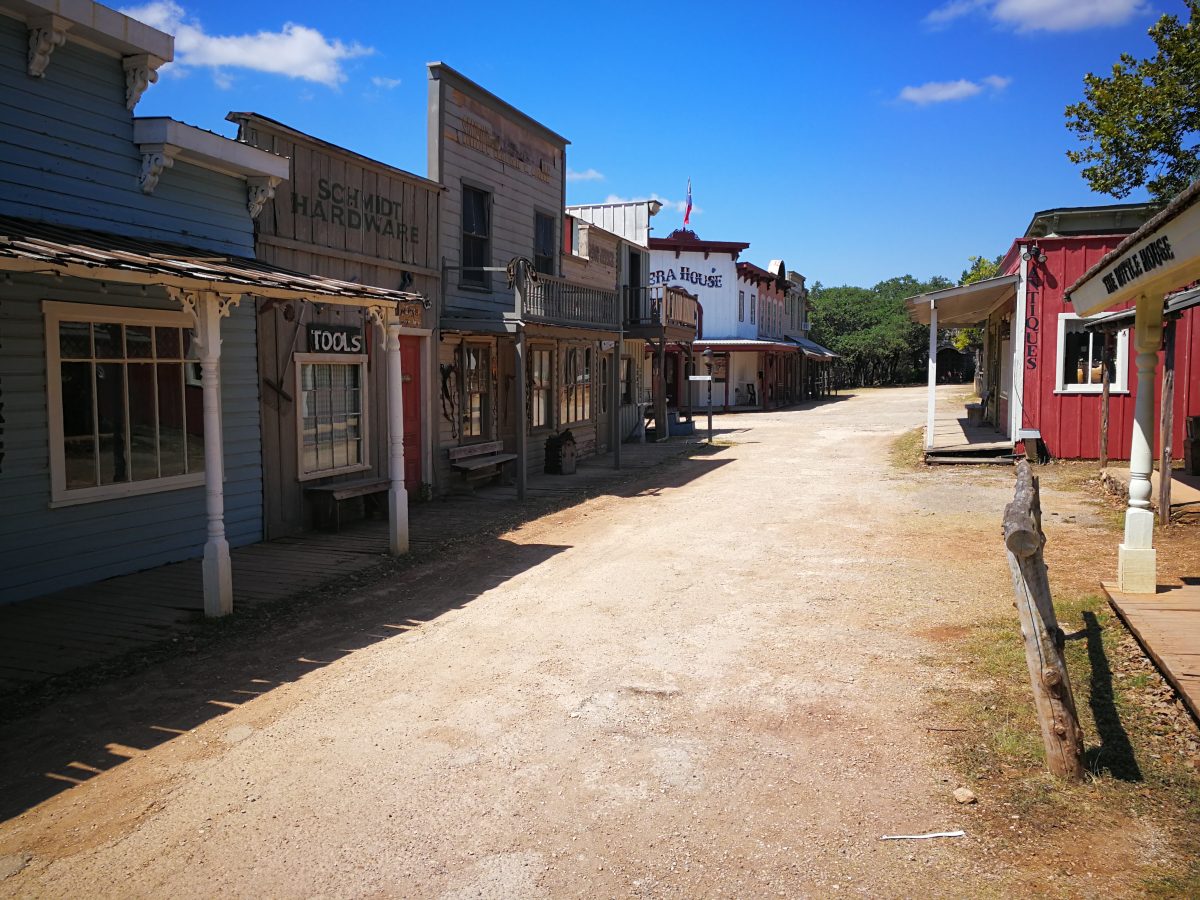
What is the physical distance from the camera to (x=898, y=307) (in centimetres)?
6862

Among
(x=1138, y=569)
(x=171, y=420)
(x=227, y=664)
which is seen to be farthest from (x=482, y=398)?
(x=1138, y=569)

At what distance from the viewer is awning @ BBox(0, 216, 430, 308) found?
543 centimetres

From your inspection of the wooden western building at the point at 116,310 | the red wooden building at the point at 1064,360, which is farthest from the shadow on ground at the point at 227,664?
the red wooden building at the point at 1064,360

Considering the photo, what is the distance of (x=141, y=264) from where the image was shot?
612 centimetres

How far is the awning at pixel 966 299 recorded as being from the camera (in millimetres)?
16234

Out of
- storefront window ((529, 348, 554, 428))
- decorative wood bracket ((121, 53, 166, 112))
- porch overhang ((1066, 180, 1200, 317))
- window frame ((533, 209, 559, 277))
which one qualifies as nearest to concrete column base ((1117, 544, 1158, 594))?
porch overhang ((1066, 180, 1200, 317))

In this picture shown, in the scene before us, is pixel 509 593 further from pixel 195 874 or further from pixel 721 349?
pixel 721 349

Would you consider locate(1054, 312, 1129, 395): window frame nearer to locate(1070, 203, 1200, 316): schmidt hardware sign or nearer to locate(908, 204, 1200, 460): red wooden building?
locate(908, 204, 1200, 460): red wooden building

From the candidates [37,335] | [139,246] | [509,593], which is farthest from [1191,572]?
[37,335]

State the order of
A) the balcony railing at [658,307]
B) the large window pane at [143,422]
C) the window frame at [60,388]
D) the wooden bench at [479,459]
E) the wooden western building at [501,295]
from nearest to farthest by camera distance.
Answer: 1. the window frame at [60,388]
2. the large window pane at [143,422]
3. the wooden western building at [501,295]
4. the wooden bench at [479,459]
5. the balcony railing at [658,307]

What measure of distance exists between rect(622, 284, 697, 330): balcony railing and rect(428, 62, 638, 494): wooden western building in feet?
9.74

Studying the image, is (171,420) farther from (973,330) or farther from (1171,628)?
(973,330)

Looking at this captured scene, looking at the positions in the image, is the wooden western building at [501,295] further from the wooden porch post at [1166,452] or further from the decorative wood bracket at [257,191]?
the wooden porch post at [1166,452]

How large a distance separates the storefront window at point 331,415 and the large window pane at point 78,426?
2769mm
